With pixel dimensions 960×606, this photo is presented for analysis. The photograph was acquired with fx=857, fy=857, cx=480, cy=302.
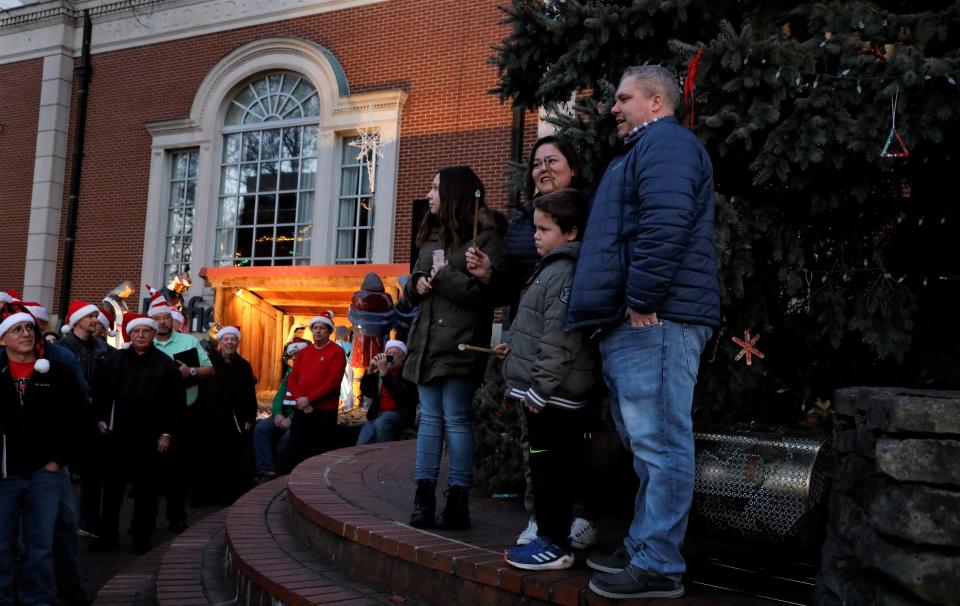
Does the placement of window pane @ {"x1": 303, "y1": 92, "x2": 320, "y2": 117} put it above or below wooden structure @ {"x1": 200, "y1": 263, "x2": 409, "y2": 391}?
above

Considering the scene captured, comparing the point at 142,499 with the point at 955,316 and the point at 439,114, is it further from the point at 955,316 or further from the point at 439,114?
the point at 439,114

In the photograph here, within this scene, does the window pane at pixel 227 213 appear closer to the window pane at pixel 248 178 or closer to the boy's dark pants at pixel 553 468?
the window pane at pixel 248 178

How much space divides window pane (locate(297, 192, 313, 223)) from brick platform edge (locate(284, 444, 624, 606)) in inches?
444

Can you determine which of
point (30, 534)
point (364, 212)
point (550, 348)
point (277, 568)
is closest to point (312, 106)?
point (364, 212)

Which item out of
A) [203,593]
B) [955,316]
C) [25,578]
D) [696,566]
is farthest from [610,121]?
[25,578]

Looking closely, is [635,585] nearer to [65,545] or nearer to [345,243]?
[65,545]

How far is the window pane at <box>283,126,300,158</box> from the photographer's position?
52.3 feet

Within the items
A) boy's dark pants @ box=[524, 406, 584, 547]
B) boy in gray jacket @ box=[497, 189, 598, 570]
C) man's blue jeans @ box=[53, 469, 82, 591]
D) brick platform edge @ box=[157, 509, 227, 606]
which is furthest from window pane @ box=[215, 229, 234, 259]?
boy's dark pants @ box=[524, 406, 584, 547]

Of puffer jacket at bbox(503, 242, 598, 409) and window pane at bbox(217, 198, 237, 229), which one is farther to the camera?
window pane at bbox(217, 198, 237, 229)

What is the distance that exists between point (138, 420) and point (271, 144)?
1024 centimetres

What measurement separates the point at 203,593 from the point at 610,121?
363 cm

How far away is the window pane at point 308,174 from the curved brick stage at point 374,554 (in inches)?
426

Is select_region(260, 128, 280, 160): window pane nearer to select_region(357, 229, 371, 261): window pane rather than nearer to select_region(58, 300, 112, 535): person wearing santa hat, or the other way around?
select_region(357, 229, 371, 261): window pane

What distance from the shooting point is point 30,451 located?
4.80 m
